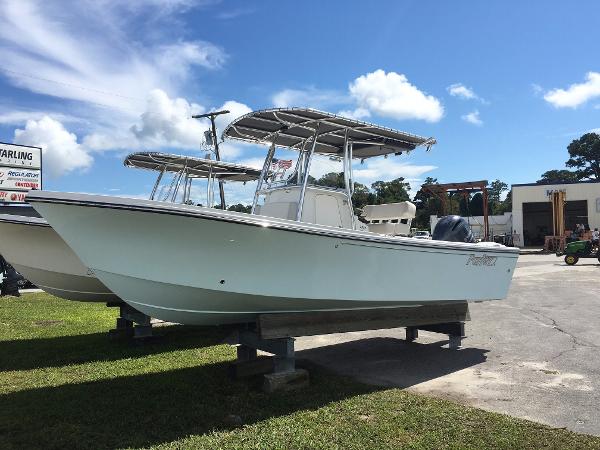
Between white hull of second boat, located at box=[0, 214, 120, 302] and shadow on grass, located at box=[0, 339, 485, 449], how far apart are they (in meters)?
2.42

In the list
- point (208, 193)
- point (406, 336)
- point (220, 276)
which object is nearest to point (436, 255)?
point (406, 336)

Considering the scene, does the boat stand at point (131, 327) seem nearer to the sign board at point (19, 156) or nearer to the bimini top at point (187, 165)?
the bimini top at point (187, 165)

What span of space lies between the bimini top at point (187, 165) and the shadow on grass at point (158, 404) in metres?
3.80

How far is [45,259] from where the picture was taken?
23.9ft

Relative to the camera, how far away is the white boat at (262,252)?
4141 millimetres

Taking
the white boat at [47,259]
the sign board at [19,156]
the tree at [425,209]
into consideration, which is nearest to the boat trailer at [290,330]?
the white boat at [47,259]

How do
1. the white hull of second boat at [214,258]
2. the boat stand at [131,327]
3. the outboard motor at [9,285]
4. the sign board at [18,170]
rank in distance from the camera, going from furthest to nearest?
the sign board at [18,170] → the outboard motor at [9,285] → the boat stand at [131,327] → the white hull of second boat at [214,258]

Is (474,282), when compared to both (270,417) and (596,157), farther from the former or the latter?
(596,157)

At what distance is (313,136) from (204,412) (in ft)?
10.4

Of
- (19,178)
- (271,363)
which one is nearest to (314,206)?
(271,363)

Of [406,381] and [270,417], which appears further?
[406,381]

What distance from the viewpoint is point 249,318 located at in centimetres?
486

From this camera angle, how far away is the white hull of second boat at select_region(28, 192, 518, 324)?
411 cm

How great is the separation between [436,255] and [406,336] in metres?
2.17
